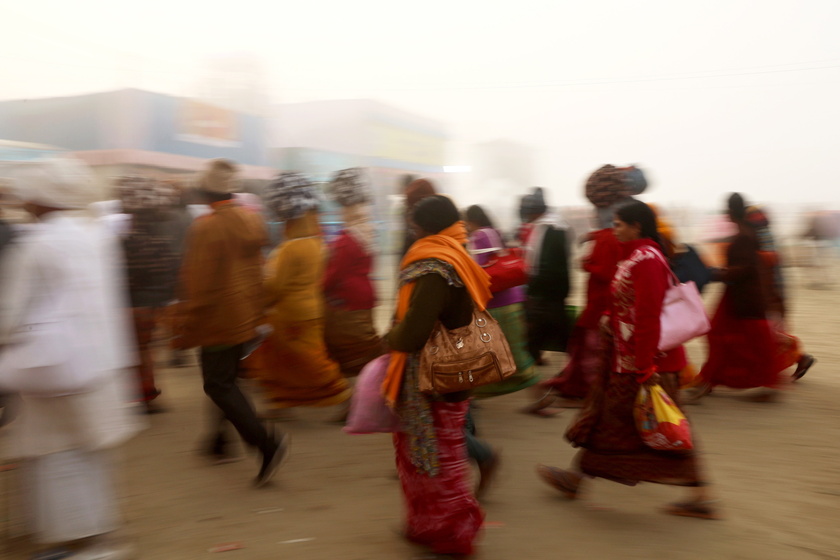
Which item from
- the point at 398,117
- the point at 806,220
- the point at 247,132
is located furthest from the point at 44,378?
the point at 398,117

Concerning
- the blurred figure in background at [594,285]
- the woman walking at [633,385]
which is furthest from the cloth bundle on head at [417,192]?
the woman walking at [633,385]

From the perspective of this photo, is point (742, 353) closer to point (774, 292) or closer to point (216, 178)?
point (774, 292)

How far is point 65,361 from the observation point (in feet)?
10.2

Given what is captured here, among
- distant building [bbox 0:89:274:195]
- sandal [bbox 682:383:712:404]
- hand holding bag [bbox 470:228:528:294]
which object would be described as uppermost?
distant building [bbox 0:89:274:195]

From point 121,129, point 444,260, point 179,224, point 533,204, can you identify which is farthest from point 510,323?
point 121,129

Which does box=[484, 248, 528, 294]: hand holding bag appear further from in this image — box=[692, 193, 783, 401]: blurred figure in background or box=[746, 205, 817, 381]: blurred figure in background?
box=[746, 205, 817, 381]: blurred figure in background

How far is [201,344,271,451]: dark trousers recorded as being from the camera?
13.6ft

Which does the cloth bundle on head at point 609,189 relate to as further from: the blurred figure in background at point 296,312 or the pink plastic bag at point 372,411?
the pink plastic bag at point 372,411

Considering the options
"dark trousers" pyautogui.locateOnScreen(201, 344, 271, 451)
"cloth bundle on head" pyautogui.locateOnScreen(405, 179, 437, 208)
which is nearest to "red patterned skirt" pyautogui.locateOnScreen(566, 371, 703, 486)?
"dark trousers" pyautogui.locateOnScreen(201, 344, 271, 451)

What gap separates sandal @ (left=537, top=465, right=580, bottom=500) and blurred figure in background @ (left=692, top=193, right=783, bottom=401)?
2.71 meters

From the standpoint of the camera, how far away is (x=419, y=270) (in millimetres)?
3236

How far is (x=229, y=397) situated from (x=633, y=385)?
2203 mm

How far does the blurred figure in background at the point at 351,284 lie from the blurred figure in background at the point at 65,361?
7.56ft

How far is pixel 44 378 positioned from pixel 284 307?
221 cm
